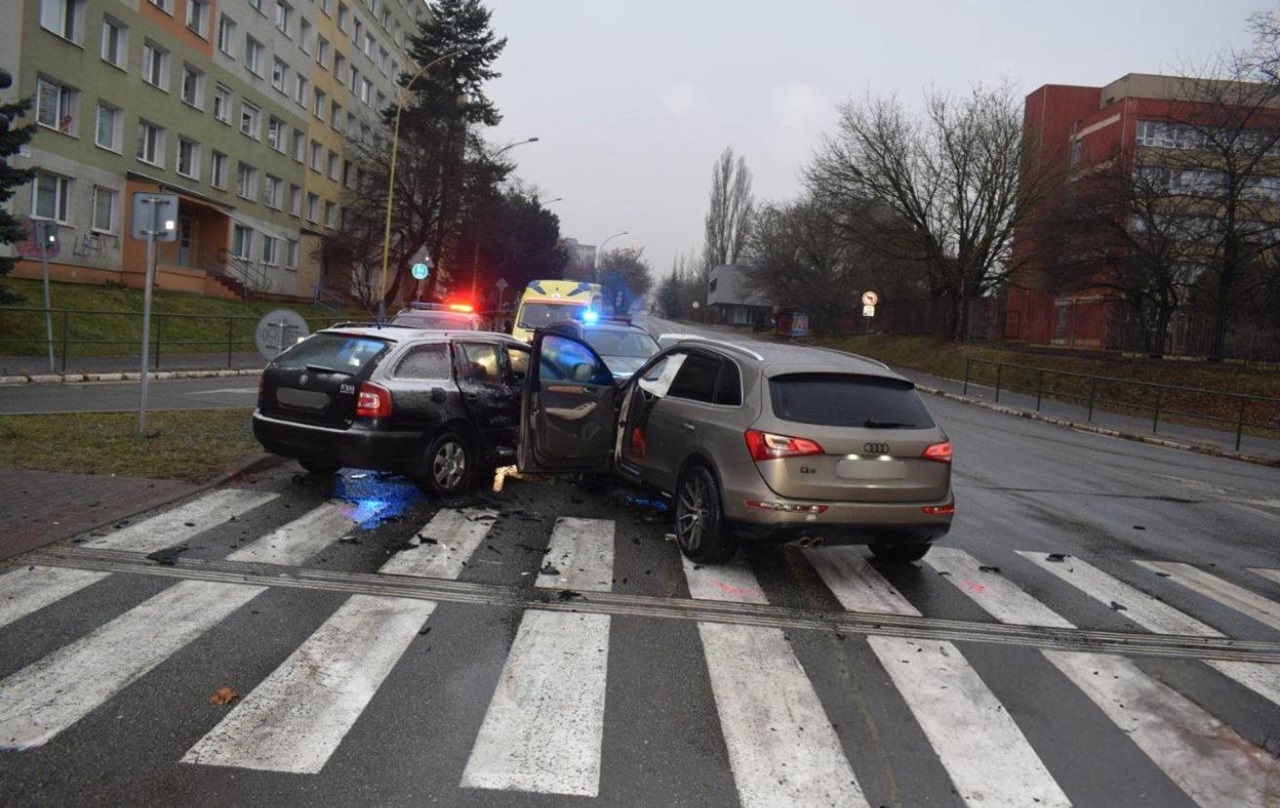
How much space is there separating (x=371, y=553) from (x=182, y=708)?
2629 millimetres

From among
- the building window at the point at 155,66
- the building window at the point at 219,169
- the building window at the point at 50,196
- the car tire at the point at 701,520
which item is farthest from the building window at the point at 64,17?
the car tire at the point at 701,520

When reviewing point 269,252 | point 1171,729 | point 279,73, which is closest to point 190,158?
point 269,252

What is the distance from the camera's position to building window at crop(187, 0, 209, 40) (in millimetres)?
34078

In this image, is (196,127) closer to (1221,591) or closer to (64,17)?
(64,17)

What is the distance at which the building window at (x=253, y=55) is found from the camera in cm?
3938

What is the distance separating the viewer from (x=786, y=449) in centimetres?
606

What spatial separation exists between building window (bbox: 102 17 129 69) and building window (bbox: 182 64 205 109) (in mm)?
3987

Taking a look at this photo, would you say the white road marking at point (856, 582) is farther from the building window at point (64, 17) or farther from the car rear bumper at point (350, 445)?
the building window at point (64, 17)

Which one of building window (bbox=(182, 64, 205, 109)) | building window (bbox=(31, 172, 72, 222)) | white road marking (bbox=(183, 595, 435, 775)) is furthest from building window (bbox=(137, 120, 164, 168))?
white road marking (bbox=(183, 595, 435, 775))

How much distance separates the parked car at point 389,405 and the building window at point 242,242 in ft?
110

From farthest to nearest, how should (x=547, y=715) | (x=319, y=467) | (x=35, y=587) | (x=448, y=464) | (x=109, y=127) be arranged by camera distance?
1. (x=109, y=127)
2. (x=319, y=467)
3. (x=448, y=464)
4. (x=35, y=587)
5. (x=547, y=715)

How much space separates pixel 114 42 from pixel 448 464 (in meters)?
28.6

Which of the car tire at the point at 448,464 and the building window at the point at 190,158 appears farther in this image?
the building window at the point at 190,158

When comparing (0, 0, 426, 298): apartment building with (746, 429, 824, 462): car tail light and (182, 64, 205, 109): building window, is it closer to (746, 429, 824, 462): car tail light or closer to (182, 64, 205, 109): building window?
(182, 64, 205, 109): building window
